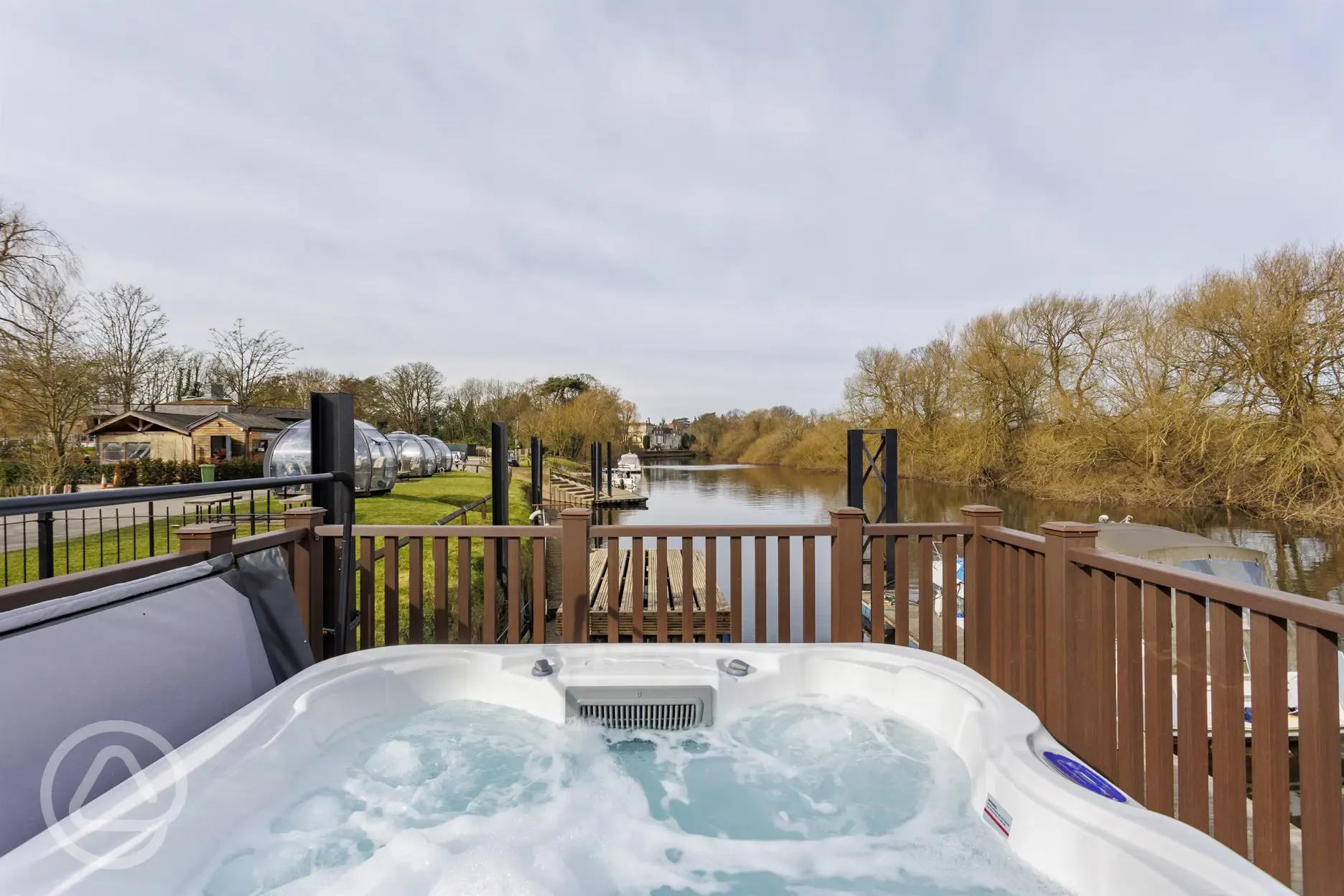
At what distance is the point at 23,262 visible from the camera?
9828mm

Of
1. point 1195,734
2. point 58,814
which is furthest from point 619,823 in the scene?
point 1195,734

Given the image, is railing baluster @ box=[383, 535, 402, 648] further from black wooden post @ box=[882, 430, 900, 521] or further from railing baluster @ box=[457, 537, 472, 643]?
black wooden post @ box=[882, 430, 900, 521]

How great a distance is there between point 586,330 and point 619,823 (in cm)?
1565

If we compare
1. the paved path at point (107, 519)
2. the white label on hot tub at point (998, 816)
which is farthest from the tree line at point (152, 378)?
the white label on hot tub at point (998, 816)

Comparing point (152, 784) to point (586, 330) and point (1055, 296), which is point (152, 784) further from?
point (1055, 296)

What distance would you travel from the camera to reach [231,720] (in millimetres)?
1597

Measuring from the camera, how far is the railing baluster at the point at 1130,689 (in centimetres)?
163

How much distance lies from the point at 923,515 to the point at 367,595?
12393mm

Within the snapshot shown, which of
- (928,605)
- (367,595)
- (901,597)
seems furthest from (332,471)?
(901,597)

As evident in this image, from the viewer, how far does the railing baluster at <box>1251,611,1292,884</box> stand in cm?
123

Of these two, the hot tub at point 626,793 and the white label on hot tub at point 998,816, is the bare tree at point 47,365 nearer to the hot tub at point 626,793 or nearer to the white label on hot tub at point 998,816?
the hot tub at point 626,793

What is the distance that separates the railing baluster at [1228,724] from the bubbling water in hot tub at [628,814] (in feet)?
1.56

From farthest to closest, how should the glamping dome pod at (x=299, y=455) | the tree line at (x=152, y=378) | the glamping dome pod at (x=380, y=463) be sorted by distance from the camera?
the glamping dome pod at (x=380, y=463), the tree line at (x=152, y=378), the glamping dome pod at (x=299, y=455)

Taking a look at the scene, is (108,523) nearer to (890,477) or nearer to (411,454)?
(411,454)
